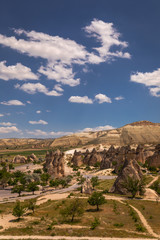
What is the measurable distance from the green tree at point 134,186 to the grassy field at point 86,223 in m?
7.71

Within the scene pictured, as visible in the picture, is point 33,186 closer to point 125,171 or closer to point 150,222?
point 125,171

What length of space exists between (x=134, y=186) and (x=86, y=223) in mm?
21275

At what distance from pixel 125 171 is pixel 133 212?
58.8 ft

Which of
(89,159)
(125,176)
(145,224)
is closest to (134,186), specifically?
(125,176)

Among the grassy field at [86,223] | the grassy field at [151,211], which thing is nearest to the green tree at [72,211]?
the grassy field at [86,223]

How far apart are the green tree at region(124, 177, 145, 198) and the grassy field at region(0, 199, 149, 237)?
7.71 meters

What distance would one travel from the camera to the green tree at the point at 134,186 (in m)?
46.5

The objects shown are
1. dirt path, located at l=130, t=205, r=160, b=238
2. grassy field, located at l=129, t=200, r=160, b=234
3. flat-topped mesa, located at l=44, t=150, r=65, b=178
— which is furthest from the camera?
flat-topped mesa, located at l=44, t=150, r=65, b=178

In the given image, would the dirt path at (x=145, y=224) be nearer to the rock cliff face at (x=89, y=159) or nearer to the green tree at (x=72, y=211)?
the green tree at (x=72, y=211)

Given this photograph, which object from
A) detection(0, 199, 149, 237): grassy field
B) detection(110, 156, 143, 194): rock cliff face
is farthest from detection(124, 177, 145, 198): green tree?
detection(0, 199, 149, 237): grassy field

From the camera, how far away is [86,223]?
29.5m

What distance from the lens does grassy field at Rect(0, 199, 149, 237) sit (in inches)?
974

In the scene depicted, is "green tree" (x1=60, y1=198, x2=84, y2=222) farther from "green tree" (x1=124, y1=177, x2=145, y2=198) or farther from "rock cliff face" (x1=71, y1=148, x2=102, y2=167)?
"rock cliff face" (x1=71, y1=148, x2=102, y2=167)

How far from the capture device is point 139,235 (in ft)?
77.6
